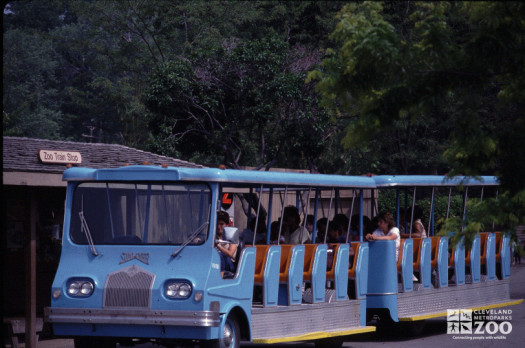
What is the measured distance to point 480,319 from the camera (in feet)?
58.2

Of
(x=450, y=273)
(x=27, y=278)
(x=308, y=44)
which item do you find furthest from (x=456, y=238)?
(x=308, y=44)

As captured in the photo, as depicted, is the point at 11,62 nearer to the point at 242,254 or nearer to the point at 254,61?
the point at 254,61

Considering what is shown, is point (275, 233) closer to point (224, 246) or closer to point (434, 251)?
point (224, 246)

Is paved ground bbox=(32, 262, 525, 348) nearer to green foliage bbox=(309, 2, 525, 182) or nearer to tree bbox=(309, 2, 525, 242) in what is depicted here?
tree bbox=(309, 2, 525, 242)

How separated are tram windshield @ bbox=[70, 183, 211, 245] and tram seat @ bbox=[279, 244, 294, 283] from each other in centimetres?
184

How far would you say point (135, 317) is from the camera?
10406 millimetres

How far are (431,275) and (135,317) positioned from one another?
7222mm

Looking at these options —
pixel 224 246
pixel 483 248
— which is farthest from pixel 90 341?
pixel 483 248

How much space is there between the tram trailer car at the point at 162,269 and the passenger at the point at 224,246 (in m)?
0.15

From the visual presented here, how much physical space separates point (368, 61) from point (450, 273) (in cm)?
968

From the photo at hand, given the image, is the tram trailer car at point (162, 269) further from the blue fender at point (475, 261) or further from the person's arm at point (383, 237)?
the blue fender at point (475, 261)

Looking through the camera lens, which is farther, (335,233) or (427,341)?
(427,341)

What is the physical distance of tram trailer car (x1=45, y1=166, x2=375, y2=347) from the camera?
10461mm

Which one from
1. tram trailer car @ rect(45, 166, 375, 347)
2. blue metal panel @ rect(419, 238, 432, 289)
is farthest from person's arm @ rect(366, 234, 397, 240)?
tram trailer car @ rect(45, 166, 375, 347)
